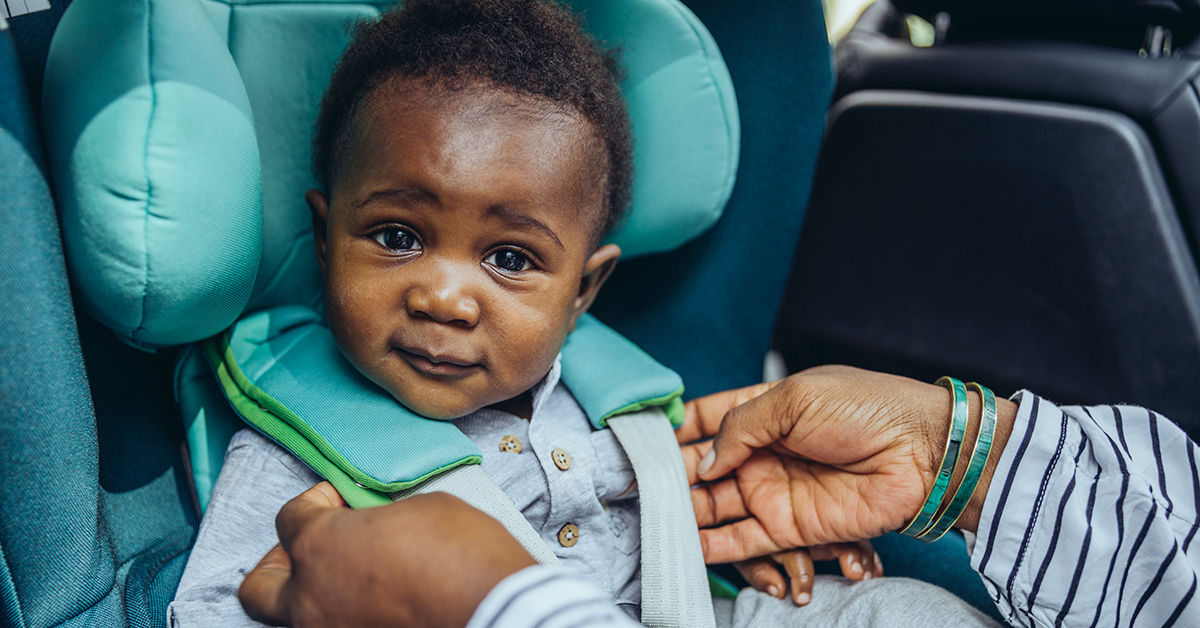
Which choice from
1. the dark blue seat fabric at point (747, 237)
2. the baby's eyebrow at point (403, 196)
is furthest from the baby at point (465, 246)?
the dark blue seat fabric at point (747, 237)

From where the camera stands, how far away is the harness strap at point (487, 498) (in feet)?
2.26

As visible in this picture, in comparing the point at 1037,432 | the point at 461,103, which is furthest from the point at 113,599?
the point at 1037,432

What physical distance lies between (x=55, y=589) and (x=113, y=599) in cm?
6

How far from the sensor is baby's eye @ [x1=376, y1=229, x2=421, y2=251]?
72 cm

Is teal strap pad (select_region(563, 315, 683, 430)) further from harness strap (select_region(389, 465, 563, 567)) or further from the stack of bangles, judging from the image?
the stack of bangles

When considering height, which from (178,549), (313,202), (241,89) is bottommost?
(178,549)

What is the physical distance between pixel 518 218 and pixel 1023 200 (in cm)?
108

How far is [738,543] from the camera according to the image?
882 mm

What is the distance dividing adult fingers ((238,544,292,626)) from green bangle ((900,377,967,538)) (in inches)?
25.5

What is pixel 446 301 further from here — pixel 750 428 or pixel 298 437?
pixel 750 428

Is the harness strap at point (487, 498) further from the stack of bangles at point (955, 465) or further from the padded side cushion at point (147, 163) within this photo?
the stack of bangles at point (955, 465)

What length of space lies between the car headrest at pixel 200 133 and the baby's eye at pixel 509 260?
227 millimetres

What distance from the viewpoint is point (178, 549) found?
0.73m

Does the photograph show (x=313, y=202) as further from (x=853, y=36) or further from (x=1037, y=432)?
(x=853, y=36)
